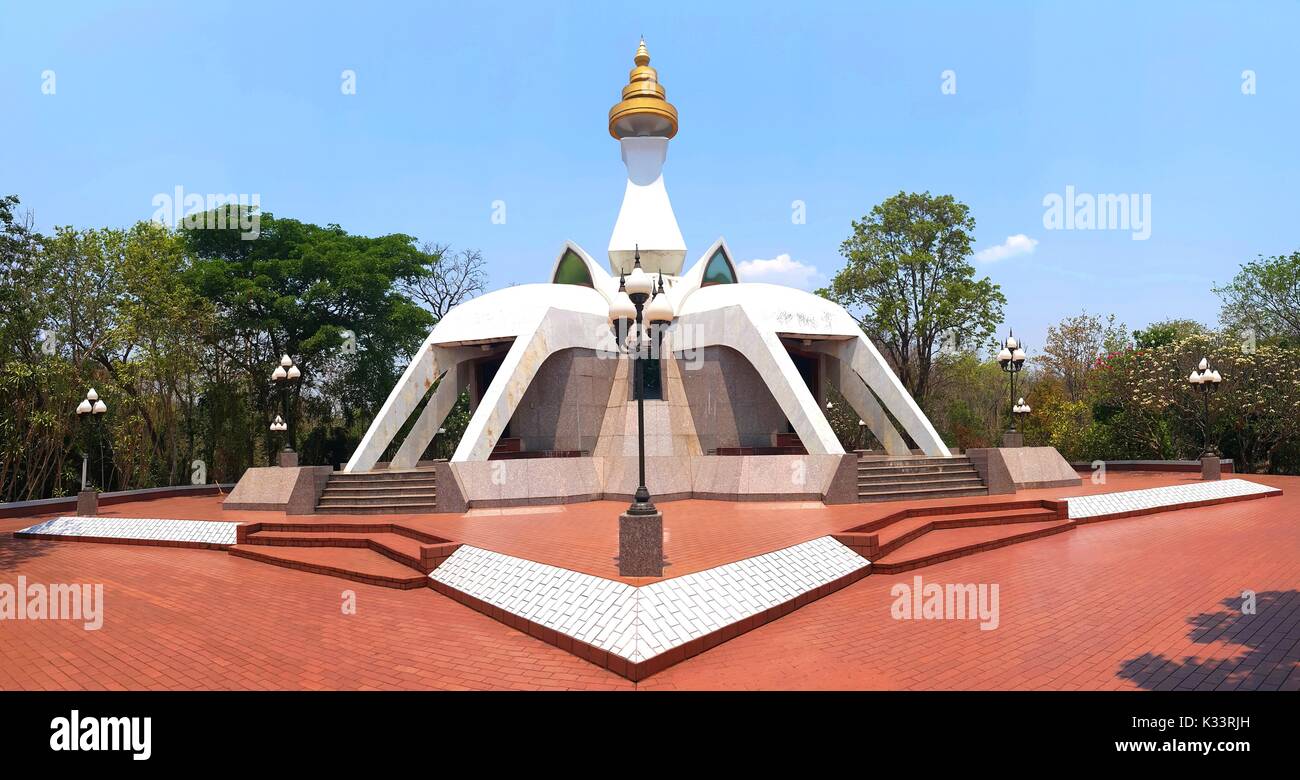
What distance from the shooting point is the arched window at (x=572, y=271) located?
20781 millimetres

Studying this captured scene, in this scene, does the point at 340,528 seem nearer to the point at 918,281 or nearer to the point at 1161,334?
the point at 918,281

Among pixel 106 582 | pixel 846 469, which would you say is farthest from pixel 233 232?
pixel 846 469

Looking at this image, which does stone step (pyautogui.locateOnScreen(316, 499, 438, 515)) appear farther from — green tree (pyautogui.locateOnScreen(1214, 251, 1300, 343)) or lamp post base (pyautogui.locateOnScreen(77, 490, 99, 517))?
green tree (pyautogui.locateOnScreen(1214, 251, 1300, 343))

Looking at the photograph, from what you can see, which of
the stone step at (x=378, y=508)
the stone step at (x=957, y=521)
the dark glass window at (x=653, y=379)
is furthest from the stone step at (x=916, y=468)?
the stone step at (x=378, y=508)

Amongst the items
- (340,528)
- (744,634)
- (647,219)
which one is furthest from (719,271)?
(744,634)

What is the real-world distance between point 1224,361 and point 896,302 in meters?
10.8

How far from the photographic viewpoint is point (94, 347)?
840 inches

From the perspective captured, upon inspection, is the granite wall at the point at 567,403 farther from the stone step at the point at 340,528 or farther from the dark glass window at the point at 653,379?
the stone step at the point at 340,528

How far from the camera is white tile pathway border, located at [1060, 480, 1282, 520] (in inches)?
522

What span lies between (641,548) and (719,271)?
606 inches

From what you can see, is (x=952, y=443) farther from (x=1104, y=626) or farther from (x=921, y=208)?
(x=1104, y=626)

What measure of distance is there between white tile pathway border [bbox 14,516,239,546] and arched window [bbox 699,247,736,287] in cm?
1388

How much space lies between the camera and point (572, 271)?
21359 millimetres
